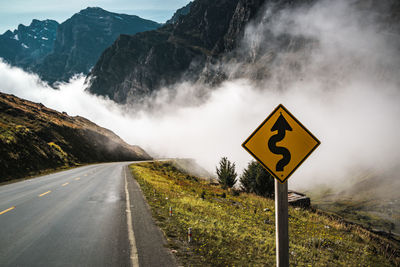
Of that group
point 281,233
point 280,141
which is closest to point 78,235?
point 281,233

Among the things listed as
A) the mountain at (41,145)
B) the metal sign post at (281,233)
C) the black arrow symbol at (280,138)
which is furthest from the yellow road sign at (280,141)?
the mountain at (41,145)

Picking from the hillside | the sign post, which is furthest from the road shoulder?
the hillside

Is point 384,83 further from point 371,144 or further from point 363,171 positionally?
point 363,171

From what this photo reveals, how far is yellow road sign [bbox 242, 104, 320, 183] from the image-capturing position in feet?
13.1

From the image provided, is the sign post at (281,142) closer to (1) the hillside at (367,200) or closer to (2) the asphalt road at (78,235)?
(2) the asphalt road at (78,235)

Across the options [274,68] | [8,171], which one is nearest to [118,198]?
[8,171]

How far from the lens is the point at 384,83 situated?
16788cm

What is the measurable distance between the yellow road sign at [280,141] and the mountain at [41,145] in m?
32.3

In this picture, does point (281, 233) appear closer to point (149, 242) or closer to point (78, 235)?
point (149, 242)

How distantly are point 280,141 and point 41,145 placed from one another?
54933mm

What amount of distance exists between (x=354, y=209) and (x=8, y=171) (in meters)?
123

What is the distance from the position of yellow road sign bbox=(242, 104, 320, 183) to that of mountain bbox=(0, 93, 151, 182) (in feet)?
106

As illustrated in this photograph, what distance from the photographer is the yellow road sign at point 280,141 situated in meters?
4.00

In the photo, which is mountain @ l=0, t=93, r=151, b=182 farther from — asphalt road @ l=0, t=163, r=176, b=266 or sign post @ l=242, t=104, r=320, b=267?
sign post @ l=242, t=104, r=320, b=267
